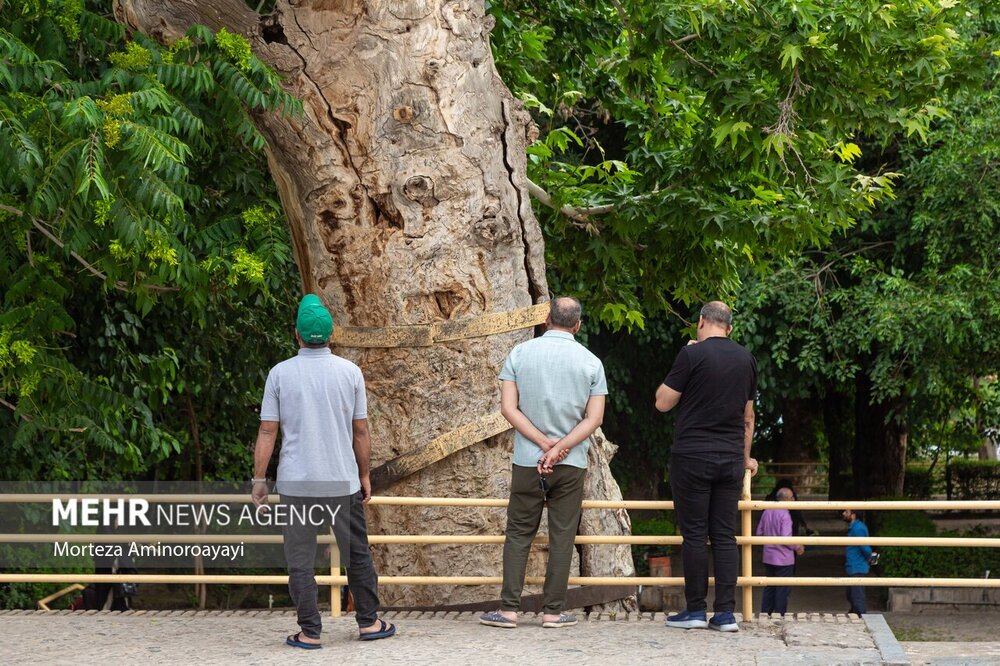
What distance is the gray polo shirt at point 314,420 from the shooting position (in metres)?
6.17

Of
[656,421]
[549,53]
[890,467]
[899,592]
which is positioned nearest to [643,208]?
[549,53]

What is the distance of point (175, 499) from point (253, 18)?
10.6ft

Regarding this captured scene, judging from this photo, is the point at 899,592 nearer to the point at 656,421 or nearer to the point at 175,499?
the point at 656,421

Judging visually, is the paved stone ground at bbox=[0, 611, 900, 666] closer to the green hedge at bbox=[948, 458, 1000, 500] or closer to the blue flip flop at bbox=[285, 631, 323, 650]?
the blue flip flop at bbox=[285, 631, 323, 650]

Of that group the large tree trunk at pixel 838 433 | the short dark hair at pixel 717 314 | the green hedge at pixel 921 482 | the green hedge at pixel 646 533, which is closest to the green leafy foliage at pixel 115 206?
the short dark hair at pixel 717 314

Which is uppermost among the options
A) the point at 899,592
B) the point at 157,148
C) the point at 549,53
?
the point at 549,53

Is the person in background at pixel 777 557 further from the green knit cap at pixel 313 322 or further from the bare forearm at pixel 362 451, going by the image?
the green knit cap at pixel 313 322

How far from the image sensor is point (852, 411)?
2725 centimetres

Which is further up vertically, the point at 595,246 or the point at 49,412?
the point at 595,246

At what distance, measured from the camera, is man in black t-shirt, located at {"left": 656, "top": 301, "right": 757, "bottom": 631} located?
6684mm

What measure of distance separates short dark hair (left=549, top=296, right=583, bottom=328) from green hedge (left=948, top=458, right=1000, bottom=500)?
2630 cm

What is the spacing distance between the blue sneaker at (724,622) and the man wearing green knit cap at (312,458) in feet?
6.26

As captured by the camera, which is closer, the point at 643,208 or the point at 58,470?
the point at 643,208

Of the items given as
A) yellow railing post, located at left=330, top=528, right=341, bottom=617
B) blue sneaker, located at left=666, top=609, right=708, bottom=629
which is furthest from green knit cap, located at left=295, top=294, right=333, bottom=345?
blue sneaker, located at left=666, top=609, right=708, bottom=629
